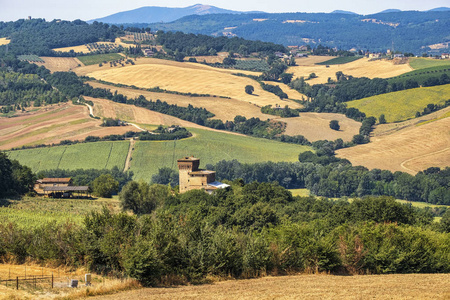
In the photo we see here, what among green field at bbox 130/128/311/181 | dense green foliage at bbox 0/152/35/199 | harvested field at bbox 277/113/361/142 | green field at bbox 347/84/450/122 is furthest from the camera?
green field at bbox 347/84/450/122

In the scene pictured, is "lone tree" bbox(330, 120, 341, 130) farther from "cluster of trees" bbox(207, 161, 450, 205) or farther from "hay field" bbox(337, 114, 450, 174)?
"cluster of trees" bbox(207, 161, 450, 205)

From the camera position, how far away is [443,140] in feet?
480

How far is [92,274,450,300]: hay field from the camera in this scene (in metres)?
34.9

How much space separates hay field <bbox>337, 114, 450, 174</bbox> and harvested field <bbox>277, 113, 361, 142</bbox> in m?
9.30

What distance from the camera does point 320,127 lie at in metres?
171

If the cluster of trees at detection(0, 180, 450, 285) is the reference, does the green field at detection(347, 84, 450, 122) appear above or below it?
below

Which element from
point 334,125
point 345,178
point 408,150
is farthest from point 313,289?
point 334,125

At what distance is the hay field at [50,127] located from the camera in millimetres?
146875

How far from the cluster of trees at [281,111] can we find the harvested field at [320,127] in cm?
254

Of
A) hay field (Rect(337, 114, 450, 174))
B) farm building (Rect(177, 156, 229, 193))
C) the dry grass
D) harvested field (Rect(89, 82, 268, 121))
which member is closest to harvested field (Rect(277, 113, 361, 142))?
hay field (Rect(337, 114, 450, 174))

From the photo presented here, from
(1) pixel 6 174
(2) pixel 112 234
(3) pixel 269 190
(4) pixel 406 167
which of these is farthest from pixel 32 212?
A: (4) pixel 406 167

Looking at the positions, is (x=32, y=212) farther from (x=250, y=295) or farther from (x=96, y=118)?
(x=96, y=118)

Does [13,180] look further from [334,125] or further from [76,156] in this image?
[334,125]

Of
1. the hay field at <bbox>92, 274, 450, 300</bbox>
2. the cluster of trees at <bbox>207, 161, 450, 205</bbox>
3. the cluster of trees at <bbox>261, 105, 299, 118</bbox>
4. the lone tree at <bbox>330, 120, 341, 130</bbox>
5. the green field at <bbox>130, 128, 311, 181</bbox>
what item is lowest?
the cluster of trees at <bbox>207, 161, 450, 205</bbox>
